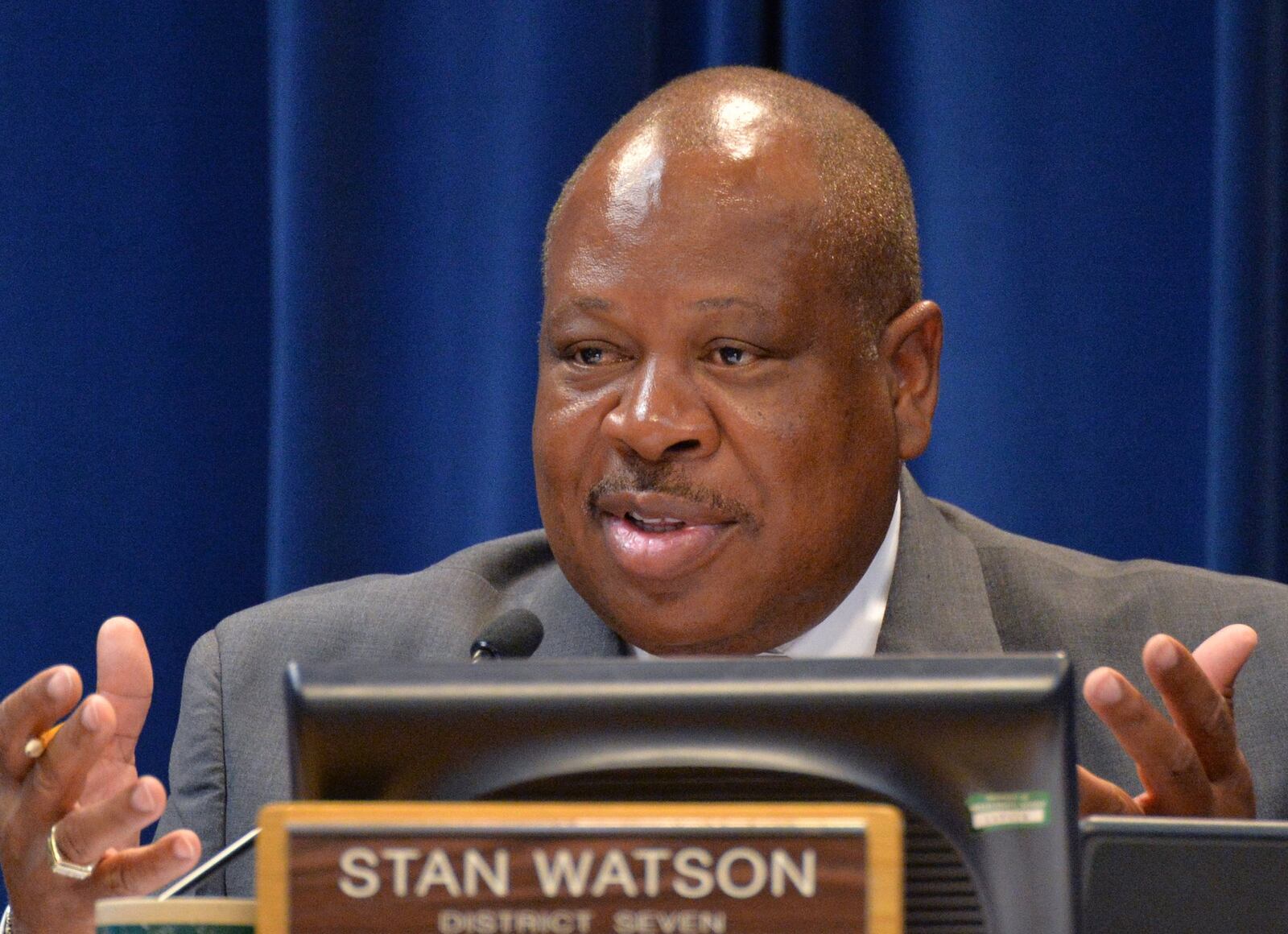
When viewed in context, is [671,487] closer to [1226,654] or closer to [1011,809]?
[1226,654]

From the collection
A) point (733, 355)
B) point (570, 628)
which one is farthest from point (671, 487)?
point (570, 628)

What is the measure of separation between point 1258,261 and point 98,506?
1.49 meters

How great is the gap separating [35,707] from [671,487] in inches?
23.1

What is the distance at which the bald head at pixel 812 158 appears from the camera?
61.2 inches

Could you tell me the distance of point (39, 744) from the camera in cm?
113

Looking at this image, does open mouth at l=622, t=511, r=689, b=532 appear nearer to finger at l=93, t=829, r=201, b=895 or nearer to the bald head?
the bald head

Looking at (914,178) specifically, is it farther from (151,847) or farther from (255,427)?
(151,847)

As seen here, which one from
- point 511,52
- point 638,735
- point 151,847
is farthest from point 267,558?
point 638,735

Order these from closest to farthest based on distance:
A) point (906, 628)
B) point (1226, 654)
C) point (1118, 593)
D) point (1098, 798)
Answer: point (1098, 798), point (1226, 654), point (906, 628), point (1118, 593)

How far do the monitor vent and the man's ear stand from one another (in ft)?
3.19

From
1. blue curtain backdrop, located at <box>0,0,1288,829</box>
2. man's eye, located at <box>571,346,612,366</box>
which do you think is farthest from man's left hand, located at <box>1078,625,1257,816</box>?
blue curtain backdrop, located at <box>0,0,1288,829</box>

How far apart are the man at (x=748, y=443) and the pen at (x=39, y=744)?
5.8 inches

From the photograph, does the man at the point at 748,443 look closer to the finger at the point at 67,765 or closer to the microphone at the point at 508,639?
the finger at the point at 67,765

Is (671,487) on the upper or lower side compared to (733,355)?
lower
